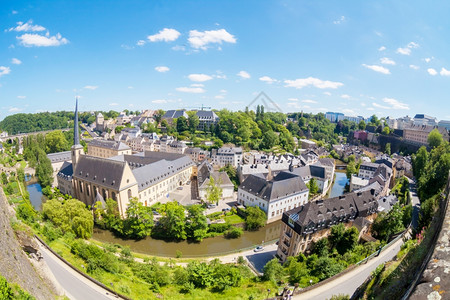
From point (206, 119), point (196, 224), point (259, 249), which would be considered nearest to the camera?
point (259, 249)

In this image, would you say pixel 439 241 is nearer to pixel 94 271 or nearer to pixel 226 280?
pixel 226 280

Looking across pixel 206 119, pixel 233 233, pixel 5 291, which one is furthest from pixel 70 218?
pixel 206 119

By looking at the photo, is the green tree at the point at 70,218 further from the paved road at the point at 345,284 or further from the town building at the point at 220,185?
the paved road at the point at 345,284

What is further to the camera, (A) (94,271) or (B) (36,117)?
(B) (36,117)

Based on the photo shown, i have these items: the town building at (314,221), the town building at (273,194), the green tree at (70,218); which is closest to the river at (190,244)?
the green tree at (70,218)

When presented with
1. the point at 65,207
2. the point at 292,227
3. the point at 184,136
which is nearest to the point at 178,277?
the point at 292,227

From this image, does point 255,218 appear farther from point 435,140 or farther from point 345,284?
point 435,140

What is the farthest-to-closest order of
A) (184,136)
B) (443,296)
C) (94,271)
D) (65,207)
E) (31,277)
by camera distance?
1. (184,136)
2. (65,207)
3. (94,271)
4. (31,277)
5. (443,296)
